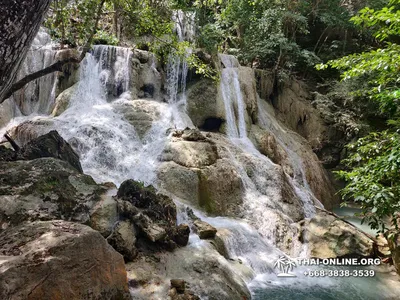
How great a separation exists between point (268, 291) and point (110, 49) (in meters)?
11.3

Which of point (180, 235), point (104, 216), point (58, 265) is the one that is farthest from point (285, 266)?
point (58, 265)

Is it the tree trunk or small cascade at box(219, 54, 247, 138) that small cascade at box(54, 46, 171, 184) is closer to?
small cascade at box(219, 54, 247, 138)

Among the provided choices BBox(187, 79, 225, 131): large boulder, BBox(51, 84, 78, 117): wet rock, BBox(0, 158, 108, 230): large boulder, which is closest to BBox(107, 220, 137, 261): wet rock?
BBox(0, 158, 108, 230): large boulder

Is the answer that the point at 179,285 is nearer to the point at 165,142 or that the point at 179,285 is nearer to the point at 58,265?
the point at 58,265

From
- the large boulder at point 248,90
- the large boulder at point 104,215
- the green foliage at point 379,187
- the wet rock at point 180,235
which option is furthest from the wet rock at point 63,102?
the green foliage at point 379,187

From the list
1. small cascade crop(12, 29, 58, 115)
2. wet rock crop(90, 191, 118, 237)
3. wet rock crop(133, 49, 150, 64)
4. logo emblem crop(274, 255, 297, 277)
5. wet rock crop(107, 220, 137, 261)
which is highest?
wet rock crop(133, 49, 150, 64)

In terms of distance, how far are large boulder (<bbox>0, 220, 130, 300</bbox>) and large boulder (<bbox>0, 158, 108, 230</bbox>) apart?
4.19 feet

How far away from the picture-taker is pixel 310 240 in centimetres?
822

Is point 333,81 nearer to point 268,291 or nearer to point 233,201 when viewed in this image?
point 233,201

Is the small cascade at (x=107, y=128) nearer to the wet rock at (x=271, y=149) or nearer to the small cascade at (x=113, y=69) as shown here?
the small cascade at (x=113, y=69)

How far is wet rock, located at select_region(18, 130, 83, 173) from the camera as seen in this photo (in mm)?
6316

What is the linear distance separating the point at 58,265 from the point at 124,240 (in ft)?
6.88

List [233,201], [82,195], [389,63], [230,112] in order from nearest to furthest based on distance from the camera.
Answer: [389,63]
[82,195]
[233,201]
[230,112]

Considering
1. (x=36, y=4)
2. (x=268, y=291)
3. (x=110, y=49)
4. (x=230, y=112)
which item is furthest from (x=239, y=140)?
(x=36, y=4)
